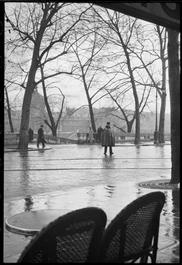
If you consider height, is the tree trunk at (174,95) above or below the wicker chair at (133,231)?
above

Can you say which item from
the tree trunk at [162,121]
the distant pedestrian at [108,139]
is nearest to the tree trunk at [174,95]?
the distant pedestrian at [108,139]

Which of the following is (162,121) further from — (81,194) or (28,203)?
(28,203)

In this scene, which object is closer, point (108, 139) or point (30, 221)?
point (30, 221)

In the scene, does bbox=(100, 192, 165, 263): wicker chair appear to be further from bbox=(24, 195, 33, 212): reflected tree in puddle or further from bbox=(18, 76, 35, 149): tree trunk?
bbox=(18, 76, 35, 149): tree trunk

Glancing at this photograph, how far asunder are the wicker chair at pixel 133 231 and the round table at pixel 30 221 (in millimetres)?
2420

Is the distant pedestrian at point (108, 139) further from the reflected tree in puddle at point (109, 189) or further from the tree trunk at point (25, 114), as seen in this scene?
the reflected tree in puddle at point (109, 189)

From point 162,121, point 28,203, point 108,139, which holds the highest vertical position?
point 162,121

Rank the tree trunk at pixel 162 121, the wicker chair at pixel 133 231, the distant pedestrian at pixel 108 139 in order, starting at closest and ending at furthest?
the wicker chair at pixel 133 231 < the distant pedestrian at pixel 108 139 < the tree trunk at pixel 162 121

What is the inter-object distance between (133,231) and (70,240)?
0.62 metres

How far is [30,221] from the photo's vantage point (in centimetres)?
583

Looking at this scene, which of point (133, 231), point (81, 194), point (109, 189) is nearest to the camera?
point (133, 231)

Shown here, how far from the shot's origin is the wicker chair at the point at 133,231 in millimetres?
2625

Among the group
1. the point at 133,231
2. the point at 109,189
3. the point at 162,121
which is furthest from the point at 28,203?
the point at 162,121

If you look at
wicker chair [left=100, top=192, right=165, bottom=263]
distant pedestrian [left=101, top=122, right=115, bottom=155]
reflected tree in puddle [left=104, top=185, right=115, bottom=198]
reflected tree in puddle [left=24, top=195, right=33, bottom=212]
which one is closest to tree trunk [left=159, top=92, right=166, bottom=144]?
distant pedestrian [left=101, top=122, right=115, bottom=155]
